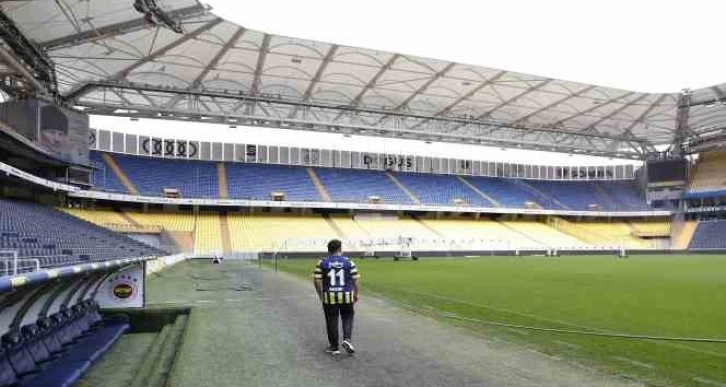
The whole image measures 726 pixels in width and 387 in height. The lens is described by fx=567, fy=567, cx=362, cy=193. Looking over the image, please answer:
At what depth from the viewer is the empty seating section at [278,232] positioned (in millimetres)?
45312

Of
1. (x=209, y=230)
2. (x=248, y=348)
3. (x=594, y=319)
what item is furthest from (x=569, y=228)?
(x=248, y=348)

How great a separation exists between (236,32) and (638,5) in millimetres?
18534

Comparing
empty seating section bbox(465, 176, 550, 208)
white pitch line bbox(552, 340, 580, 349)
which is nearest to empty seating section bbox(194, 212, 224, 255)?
empty seating section bbox(465, 176, 550, 208)

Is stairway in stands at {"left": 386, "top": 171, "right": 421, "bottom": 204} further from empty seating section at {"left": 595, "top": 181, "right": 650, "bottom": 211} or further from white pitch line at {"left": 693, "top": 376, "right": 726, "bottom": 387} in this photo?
white pitch line at {"left": 693, "top": 376, "right": 726, "bottom": 387}

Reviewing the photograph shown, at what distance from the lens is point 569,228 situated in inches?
2461

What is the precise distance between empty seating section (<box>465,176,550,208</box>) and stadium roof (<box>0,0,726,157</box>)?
→ 11.9m

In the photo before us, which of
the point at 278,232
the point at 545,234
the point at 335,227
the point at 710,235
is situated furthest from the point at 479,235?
the point at 710,235

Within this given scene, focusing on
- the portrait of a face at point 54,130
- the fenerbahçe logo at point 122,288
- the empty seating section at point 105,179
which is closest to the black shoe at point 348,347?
the fenerbahçe logo at point 122,288

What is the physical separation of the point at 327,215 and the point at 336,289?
4763cm

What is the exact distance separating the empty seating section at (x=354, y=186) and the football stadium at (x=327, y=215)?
0.28 meters

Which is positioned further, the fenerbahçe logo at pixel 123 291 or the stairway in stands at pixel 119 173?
the stairway in stands at pixel 119 173

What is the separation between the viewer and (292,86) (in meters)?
36.4

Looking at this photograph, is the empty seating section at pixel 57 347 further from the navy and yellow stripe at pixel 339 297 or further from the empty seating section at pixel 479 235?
the empty seating section at pixel 479 235

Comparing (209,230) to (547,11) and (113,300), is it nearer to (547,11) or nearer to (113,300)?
(547,11)
